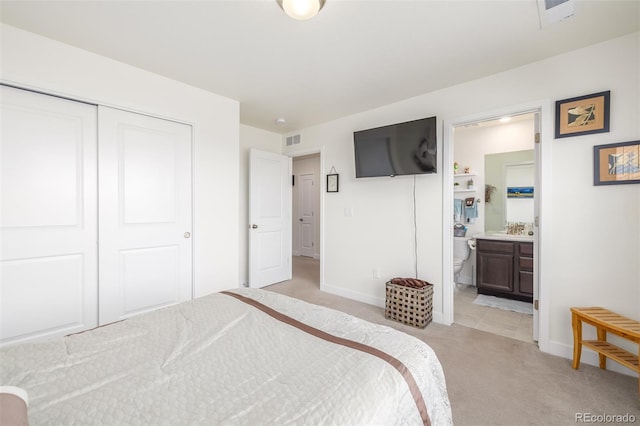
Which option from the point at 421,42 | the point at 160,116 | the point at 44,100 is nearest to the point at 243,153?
the point at 160,116

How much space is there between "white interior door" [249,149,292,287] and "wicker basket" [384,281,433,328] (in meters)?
1.88

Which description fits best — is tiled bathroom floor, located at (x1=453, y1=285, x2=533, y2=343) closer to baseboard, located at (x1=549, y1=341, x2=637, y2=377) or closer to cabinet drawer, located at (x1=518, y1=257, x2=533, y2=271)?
baseboard, located at (x1=549, y1=341, x2=637, y2=377)

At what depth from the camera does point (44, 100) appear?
2.01 metres

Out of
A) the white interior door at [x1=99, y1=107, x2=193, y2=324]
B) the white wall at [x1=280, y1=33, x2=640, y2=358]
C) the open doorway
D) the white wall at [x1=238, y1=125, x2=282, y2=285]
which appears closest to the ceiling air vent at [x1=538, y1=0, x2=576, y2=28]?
the white wall at [x1=280, y1=33, x2=640, y2=358]

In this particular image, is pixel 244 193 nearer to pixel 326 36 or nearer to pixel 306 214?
pixel 326 36

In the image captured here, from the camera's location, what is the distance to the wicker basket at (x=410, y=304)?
2.64 metres

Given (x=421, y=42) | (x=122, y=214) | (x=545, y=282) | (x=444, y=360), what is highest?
(x=421, y=42)

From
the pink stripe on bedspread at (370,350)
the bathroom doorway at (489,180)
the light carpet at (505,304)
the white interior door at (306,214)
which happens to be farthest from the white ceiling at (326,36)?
the white interior door at (306,214)

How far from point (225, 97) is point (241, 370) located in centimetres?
287

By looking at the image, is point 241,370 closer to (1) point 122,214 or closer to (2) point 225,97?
(1) point 122,214

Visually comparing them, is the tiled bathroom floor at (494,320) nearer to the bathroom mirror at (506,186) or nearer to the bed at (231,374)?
the bathroom mirror at (506,186)

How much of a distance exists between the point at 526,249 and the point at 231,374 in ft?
11.9

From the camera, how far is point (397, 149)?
2.90m

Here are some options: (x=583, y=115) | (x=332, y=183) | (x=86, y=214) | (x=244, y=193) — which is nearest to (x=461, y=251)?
(x=332, y=183)
